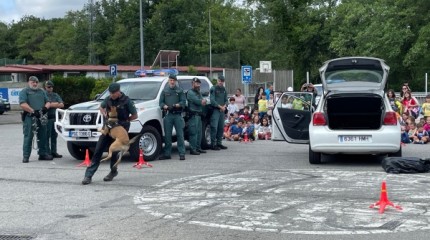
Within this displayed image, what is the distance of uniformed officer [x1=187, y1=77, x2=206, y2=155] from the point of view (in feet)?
52.2

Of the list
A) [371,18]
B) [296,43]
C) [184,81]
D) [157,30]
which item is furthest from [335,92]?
[157,30]

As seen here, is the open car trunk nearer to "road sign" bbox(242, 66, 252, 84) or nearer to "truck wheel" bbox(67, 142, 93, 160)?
"truck wheel" bbox(67, 142, 93, 160)

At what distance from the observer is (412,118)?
19531mm

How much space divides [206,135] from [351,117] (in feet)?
15.7

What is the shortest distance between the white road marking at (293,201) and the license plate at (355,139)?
2.54ft

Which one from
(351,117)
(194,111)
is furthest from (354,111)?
(194,111)

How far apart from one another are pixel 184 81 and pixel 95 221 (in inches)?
358

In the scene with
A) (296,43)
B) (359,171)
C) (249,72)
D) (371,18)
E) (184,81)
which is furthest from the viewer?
(296,43)

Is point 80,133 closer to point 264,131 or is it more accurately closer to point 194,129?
point 194,129

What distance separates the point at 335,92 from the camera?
45.5 feet

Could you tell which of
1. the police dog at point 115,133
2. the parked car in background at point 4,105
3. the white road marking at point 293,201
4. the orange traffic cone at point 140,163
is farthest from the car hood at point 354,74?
the parked car in background at point 4,105

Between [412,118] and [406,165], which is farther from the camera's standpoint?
[412,118]

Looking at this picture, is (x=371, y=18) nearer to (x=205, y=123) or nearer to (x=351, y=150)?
(x=205, y=123)

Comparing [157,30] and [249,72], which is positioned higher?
[157,30]
